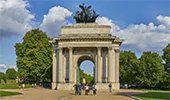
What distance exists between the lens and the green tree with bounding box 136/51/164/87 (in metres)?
47.8

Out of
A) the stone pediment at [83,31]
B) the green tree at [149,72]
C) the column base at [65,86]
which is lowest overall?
the column base at [65,86]

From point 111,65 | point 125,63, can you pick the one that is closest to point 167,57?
point 125,63

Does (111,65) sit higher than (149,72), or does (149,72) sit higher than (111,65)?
(111,65)

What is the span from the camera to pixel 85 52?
44.7 m

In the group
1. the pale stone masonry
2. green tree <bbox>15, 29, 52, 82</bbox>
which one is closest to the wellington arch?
the pale stone masonry

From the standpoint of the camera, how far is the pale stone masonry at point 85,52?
137 feet

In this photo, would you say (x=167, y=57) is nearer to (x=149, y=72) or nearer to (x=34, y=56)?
(x=149, y=72)

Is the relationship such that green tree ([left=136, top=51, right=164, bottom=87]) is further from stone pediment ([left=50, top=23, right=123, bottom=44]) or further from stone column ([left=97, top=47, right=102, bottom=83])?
stone column ([left=97, top=47, right=102, bottom=83])

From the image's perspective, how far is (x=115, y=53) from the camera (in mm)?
45125

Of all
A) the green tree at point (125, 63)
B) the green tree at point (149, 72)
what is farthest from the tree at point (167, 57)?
the green tree at point (125, 63)

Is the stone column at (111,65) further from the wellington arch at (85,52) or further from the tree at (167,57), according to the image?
the tree at (167,57)

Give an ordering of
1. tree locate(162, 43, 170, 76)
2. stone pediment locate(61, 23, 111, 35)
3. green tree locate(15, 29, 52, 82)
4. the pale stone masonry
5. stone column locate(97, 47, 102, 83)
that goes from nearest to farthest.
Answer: stone column locate(97, 47, 102, 83)
the pale stone masonry
stone pediment locate(61, 23, 111, 35)
green tree locate(15, 29, 52, 82)
tree locate(162, 43, 170, 76)

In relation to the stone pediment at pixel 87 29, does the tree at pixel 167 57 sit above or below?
below

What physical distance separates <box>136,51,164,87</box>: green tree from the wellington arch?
8.10 m
